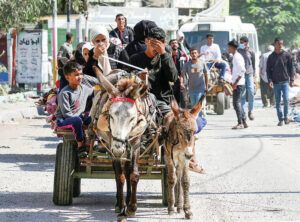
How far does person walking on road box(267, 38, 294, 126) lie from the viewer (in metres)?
22.6

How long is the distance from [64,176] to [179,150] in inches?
53.5

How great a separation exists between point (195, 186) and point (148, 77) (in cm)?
266

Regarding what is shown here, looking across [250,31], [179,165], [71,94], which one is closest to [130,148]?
[179,165]

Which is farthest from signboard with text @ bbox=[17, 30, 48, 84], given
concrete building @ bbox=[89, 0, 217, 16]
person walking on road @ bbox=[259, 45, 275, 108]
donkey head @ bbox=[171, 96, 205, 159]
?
donkey head @ bbox=[171, 96, 205, 159]

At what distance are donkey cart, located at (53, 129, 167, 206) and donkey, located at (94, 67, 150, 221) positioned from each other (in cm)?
47

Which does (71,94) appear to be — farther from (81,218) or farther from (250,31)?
(250,31)

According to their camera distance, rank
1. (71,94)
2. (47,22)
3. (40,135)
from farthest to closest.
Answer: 1. (47,22)
2. (40,135)
3. (71,94)

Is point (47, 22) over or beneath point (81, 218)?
over

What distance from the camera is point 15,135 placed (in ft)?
66.2

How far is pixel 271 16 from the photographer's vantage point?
6656 cm

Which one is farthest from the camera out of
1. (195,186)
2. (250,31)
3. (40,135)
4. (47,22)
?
(47,22)

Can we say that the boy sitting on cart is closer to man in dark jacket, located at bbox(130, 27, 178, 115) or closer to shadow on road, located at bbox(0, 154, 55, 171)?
man in dark jacket, located at bbox(130, 27, 178, 115)

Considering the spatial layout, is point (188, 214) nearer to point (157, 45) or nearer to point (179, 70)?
point (157, 45)

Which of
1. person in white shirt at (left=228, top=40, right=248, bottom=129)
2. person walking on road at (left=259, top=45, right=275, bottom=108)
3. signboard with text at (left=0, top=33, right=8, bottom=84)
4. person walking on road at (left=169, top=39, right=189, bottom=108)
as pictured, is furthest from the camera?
signboard with text at (left=0, top=33, right=8, bottom=84)
